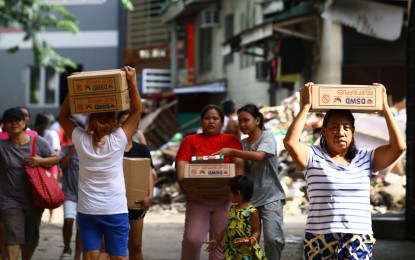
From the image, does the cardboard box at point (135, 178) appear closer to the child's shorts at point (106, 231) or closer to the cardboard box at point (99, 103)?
the child's shorts at point (106, 231)

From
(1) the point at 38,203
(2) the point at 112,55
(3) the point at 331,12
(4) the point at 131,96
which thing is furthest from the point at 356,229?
(2) the point at 112,55

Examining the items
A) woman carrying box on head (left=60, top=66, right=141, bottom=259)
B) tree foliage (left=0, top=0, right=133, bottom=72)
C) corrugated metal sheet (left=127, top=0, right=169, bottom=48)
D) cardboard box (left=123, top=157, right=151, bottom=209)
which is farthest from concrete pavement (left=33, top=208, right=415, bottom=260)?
corrugated metal sheet (left=127, top=0, right=169, bottom=48)

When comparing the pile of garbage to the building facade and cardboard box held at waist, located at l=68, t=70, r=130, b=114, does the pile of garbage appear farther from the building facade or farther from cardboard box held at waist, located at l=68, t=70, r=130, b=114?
the building facade

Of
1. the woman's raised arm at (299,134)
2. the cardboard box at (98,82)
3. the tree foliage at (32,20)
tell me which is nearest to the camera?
the woman's raised arm at (299,134)

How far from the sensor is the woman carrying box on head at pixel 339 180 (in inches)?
258

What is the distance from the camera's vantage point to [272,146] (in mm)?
9328

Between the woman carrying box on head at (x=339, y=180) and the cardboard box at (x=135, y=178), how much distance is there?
2.56 meters

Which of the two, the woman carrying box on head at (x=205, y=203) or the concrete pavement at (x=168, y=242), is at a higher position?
the woman carrying box on head at (x=205, y=203)

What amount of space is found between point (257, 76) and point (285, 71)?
438cm

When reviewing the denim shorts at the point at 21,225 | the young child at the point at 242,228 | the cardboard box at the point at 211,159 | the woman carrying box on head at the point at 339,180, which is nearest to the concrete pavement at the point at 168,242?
the cardboard box at the point at 211,159

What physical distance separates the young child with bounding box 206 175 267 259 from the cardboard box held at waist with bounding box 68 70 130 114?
1142 millimetres

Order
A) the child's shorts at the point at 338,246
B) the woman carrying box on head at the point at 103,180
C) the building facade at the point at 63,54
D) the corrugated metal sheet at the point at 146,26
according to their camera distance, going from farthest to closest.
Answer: the corrugated metal sheet at the point at 146,26
the building facade at the point at 63,54
the woman carrying box on head at the point at 103,180
the child's shorts at the point at 338,246

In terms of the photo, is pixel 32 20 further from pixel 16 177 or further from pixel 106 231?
pixel 106 231

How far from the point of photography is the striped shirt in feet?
21.5
